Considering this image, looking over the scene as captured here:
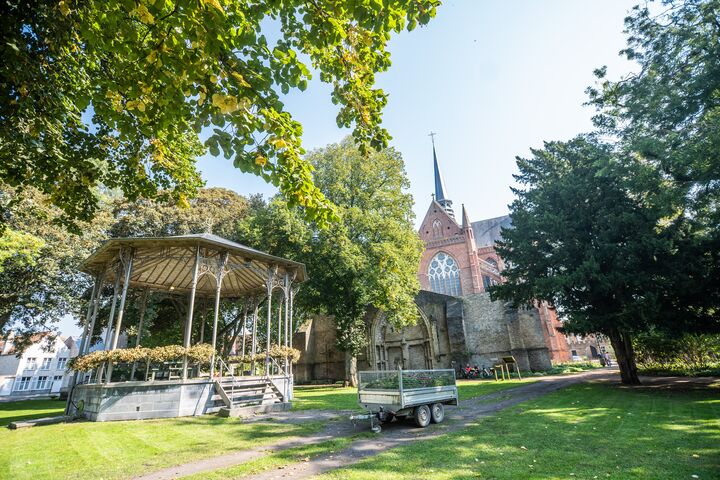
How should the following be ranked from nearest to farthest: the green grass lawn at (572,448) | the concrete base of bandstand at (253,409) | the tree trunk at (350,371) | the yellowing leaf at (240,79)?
the yellowing leaf at (240,79) → the green grass lawn at (572,448) → the concrete base of bandstand at (253,409) → the tree trunk at (350,371)

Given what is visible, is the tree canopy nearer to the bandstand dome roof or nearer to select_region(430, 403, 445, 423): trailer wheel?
select_region(430, 403, 445, 423): trailer wheel

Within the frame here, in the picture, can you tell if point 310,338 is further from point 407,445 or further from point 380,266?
point 407,445

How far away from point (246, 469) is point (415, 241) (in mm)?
19588

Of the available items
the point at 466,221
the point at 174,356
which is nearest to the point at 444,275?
the point at 466,221

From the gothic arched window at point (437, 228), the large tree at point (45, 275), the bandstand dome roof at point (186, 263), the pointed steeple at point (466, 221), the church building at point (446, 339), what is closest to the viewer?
the bandstand dome roof at point (186, 263)

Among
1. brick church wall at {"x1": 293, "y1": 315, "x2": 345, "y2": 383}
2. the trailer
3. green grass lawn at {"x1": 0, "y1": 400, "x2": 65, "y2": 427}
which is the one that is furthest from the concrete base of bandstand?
brick church wall at {"x1": 293, "y1": 315, "x2": 345, "y2": 383}

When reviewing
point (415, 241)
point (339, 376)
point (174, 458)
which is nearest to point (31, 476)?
point (174, 458)

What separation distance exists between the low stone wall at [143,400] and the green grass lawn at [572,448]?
7721mm

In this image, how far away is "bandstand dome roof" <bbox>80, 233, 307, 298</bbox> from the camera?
12.0m

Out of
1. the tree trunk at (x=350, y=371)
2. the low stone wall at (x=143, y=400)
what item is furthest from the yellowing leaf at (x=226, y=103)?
the tree trunk at (x=350, y=371)

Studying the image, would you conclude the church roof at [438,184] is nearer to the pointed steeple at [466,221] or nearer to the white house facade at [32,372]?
the pointed steeple at [466,221]

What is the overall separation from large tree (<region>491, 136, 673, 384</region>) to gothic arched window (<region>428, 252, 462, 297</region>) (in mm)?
24543

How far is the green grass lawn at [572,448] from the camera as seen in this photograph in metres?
5.20

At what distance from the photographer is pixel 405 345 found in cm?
3145
